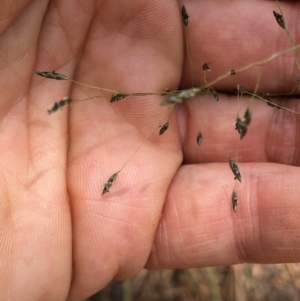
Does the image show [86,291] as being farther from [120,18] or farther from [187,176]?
[120,18]

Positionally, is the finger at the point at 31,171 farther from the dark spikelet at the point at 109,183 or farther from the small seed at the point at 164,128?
the small seed at the point at 164,128

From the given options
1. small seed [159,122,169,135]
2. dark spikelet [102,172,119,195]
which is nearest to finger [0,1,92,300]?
dark spikelet [102,172,119,195]

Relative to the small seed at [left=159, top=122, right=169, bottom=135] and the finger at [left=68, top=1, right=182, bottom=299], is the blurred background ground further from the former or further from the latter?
the small seed at [left=159, top=122, right=169, bottom=135]

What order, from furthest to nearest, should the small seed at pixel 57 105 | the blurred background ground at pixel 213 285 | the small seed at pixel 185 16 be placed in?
the blurred background ground at pixel 213 285 < the small seed at pixel 185 16 < the small seed at pixel 57 105

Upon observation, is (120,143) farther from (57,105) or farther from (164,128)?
(57,105)

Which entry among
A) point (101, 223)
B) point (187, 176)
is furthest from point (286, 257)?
point (101, 223)

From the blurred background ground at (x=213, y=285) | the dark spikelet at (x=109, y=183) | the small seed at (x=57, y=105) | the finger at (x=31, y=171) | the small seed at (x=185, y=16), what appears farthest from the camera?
the blurred background ground at (x=213, y=285)

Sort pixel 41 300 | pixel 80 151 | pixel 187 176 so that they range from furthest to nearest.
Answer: pixel 187 176
pixel 80 151
pixel 41 300

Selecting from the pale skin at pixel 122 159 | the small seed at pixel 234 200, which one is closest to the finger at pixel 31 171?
the pale skin at pixel 122 159
